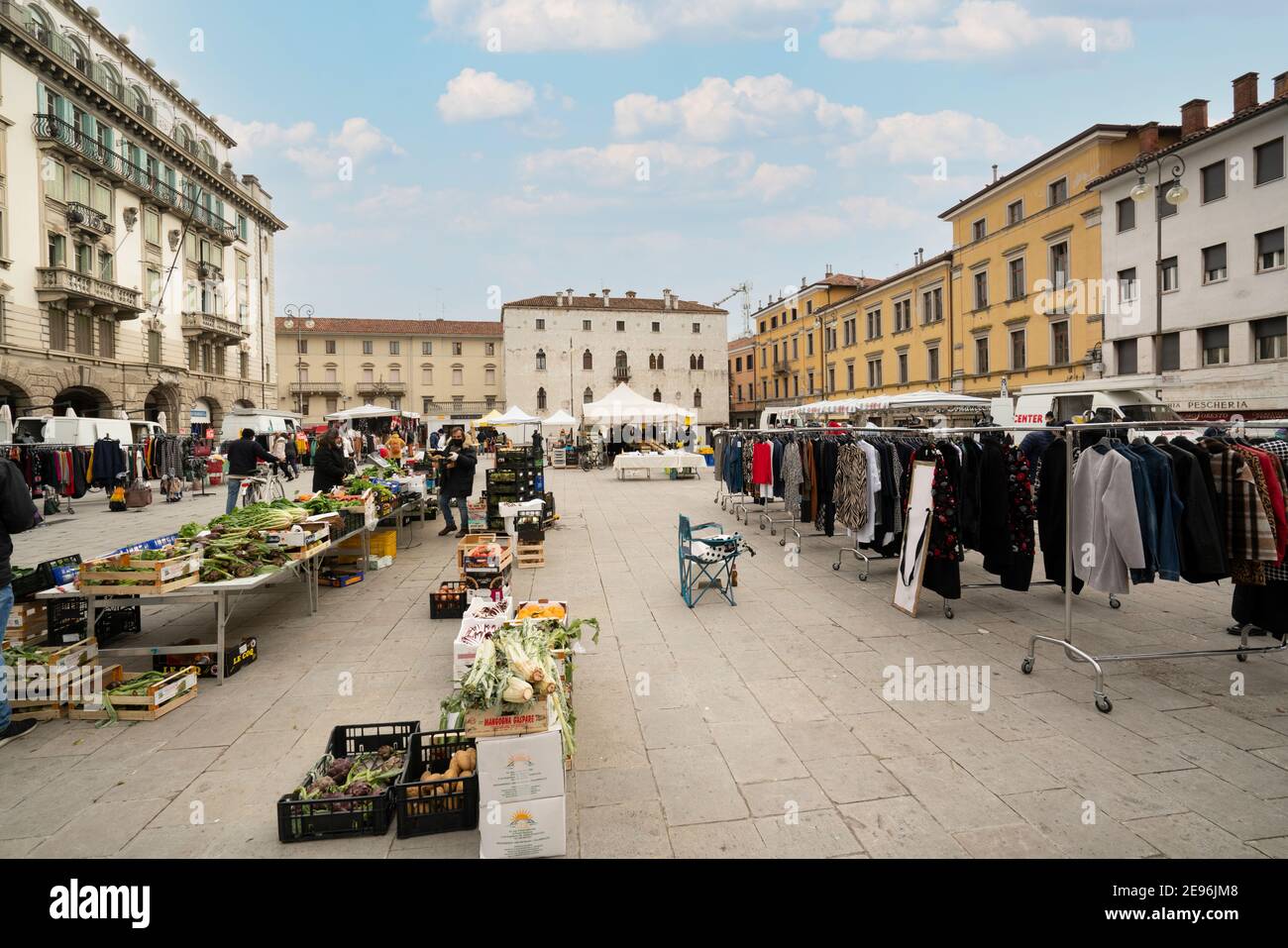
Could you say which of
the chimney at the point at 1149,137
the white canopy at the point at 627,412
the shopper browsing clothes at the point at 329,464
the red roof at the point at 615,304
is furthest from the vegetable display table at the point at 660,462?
the red roof at the point at 615,304

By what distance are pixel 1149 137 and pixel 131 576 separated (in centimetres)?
3242

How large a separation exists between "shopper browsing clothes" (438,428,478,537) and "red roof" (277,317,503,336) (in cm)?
5655

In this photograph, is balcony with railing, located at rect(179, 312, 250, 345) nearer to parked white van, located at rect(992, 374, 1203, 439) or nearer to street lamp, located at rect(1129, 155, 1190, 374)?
parked white van, located at rect(992, 374, 1203, 439)

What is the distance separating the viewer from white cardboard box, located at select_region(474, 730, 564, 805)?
2.71 metres

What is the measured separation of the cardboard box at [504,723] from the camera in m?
2.79

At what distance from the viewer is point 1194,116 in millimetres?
24312

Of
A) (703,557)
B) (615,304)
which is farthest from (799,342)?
(703,557)

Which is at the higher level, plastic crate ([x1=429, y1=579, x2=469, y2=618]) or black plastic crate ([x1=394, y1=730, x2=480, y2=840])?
plastic crate ([x1=429, y1=579, x2=469, y2=618])

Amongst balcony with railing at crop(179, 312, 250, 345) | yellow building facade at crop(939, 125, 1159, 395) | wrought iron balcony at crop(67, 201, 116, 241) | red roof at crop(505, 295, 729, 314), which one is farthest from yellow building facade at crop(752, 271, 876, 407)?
wrought iron balcony at crop(67, 201, 116, 241)

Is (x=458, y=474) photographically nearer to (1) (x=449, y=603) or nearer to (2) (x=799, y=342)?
(1) (x=449, y=603)
